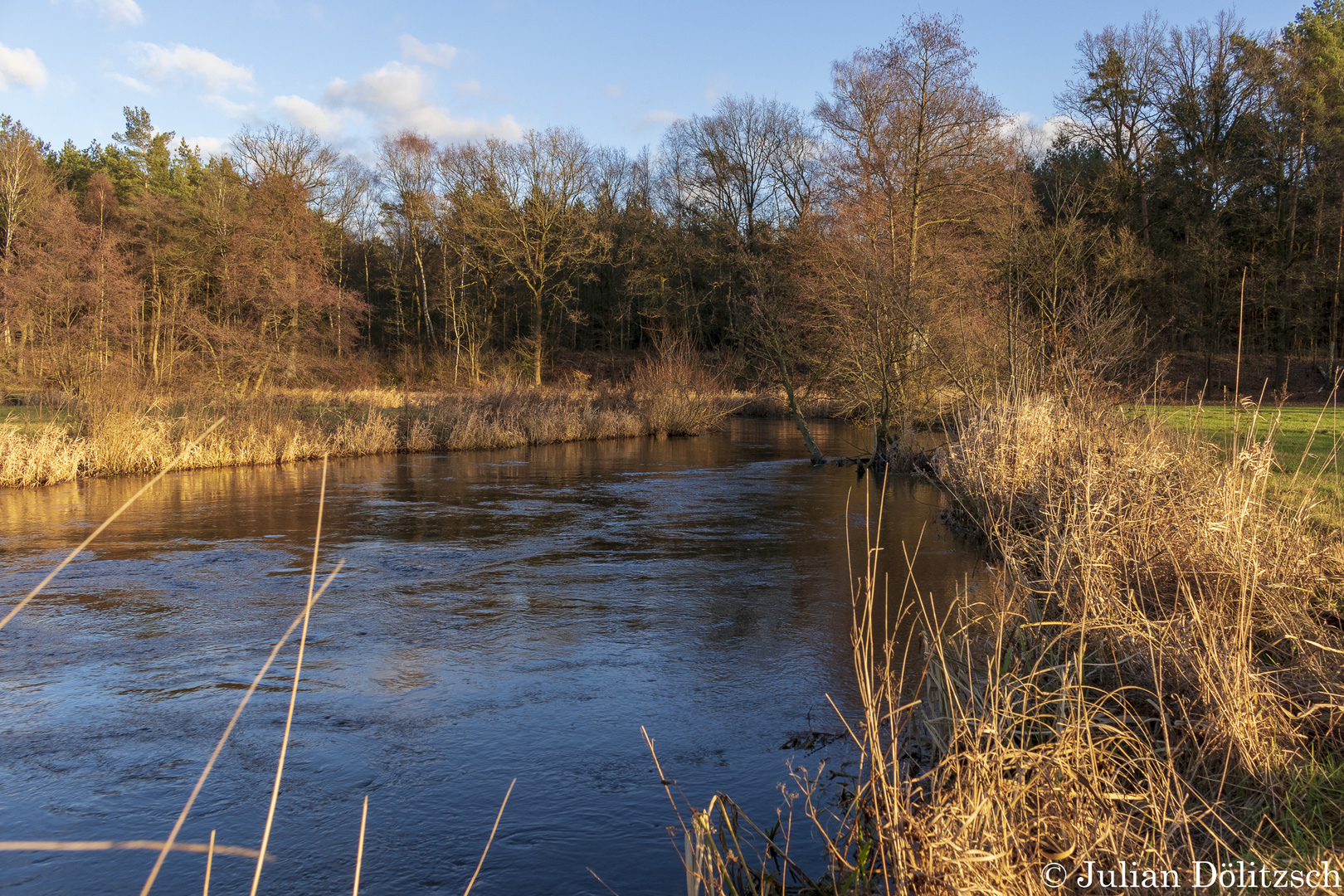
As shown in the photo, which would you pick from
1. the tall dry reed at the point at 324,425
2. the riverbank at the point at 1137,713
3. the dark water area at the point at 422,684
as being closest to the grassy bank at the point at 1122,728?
the riverbank at the point at 1137,713

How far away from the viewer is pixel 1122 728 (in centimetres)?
334

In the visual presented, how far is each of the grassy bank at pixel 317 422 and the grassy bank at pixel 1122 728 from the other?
9.32 metres

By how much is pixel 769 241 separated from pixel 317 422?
19.7m

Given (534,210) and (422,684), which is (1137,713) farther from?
(534,210)

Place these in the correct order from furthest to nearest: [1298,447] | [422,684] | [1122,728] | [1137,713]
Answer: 1. [1298,447]
2. [422,684]
3. [1137,713]
4. [1122,728]

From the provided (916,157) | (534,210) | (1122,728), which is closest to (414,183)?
(534,210)

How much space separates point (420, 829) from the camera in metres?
3.85

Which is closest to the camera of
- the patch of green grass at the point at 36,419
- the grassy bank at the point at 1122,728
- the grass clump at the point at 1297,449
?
the grassy bank at the point at 1122,728

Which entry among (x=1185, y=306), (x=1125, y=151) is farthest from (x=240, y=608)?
(x=1125, y=151)

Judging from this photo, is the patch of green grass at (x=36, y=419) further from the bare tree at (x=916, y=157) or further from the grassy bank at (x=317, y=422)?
the bare tree at (x=916, y=157)

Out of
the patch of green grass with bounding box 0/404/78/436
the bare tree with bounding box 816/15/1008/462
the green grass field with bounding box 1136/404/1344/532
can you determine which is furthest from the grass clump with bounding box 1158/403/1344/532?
the patch of green grass with bounding box 0/404/78/436

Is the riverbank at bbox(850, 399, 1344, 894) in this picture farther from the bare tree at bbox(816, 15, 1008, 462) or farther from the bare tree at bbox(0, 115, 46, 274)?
the bare tree at bbox(0, 115, 46, 274)

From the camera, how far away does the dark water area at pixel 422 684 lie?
3.77m

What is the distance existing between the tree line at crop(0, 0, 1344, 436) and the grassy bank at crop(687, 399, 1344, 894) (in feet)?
28.2
